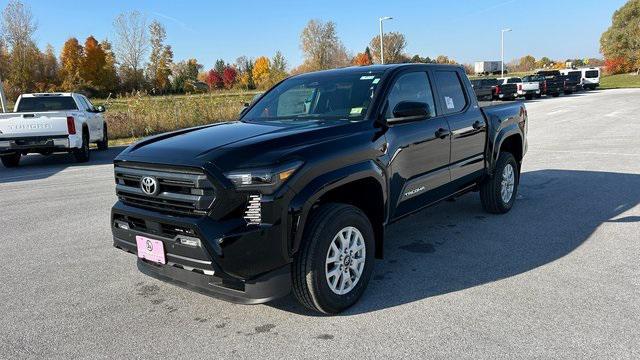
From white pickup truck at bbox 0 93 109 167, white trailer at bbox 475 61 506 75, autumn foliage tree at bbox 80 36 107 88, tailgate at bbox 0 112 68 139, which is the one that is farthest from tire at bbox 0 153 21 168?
white trailer at bbox 475 61 506 75

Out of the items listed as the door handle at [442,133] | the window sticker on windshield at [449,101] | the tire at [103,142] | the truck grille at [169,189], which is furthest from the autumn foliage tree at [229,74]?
the truck grille at [169,189]

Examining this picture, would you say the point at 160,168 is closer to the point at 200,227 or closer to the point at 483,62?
the point at 200,227

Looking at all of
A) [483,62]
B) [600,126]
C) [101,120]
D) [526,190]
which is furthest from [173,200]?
[483,62]

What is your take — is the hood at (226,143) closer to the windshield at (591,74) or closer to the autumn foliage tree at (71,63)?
the windshield at (591,74)

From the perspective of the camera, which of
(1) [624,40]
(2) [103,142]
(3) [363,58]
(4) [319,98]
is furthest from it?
(3) [363,58]

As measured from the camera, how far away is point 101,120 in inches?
598

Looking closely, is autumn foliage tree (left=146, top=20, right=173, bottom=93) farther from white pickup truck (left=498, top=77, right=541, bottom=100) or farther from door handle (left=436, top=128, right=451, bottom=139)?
door handle (left=436, top=128, right=451, bottom=139)

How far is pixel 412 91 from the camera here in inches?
186

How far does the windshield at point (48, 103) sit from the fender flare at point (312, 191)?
12704 mm

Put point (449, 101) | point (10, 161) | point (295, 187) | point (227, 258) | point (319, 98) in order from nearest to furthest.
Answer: point (227, 258)
point (295, 187)
point (319, 98)
point (449, 101)
point (10, 161)

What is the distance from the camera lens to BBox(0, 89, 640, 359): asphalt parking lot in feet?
10.6

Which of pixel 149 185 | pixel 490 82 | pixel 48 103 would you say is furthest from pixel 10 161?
pixel 490 82

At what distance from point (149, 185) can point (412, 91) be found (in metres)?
2.55

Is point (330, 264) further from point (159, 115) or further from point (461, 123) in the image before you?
point (159, 115)
